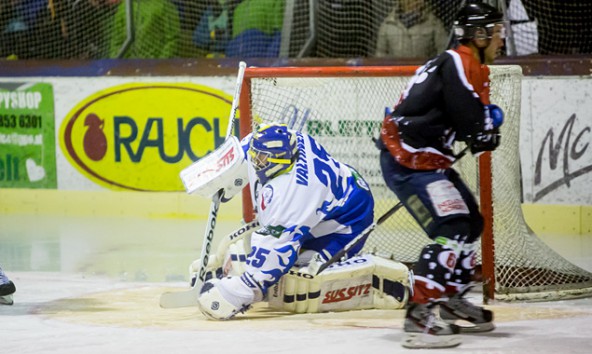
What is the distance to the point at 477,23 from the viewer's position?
4629mm

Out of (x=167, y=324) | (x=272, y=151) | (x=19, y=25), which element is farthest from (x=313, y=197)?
(x=19, y=25)

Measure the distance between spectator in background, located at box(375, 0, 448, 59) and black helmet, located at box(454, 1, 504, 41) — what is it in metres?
3.51

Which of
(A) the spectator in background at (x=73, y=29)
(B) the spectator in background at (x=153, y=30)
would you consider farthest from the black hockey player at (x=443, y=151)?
(A) the spectator in background at (x=73, y=29)

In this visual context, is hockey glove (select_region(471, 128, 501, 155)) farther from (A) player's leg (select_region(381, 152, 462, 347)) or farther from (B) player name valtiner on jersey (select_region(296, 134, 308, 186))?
(B) player name valtiner on jersey (select_region(296, 134, 308, 186))

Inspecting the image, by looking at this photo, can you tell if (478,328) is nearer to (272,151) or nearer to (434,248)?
(434,248)

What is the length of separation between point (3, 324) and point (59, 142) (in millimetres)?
4190

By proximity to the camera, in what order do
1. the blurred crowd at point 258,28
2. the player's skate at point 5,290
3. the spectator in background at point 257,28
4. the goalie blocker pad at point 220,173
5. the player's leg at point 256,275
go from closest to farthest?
the player's leg at point 256,275
the goalie blocker pad at point 220,173
the player's skate at point 5,290
the blurred crowd at point 258,28
the spectator in background at point 257,28

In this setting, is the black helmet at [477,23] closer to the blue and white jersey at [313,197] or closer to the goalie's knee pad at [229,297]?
the blue and white jersey at [313,197]

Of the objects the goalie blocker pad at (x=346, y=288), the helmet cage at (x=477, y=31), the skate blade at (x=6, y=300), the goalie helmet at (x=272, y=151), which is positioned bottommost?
the skate blade at (x=6, y=300)

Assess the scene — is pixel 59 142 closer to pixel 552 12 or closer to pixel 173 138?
pixel 173 138

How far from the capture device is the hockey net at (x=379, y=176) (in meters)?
5.60

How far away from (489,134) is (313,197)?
85cm

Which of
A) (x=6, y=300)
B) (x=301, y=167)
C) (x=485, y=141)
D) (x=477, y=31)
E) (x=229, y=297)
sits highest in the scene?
(x=477, y=31)

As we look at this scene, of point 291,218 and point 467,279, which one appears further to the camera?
point 291,218
